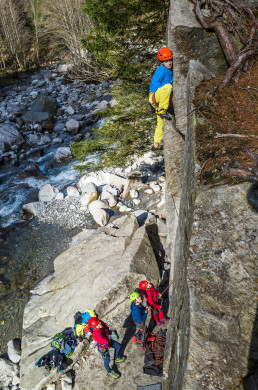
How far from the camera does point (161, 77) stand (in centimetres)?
686

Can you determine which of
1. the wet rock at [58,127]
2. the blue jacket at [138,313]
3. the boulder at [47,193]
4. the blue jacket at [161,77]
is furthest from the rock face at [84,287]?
the wet rock at [58,127]

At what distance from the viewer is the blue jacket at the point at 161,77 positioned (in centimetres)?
683

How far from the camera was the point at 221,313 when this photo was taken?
2855 millimetres

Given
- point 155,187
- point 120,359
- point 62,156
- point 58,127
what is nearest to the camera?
point 120,359

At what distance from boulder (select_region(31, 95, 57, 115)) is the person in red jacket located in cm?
2002

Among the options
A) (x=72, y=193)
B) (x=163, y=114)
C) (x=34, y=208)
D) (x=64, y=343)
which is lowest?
(x=34, y=208)

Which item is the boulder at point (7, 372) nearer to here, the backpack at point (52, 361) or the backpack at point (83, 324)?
the backpack at point (52, 361)

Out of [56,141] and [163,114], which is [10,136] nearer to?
[56,141]

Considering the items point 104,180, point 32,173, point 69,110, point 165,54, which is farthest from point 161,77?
point 69,110

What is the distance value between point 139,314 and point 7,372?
3.82 metres

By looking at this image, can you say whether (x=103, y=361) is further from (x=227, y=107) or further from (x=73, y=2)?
(x=73, y=2)

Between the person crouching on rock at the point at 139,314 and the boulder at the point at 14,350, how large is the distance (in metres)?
3.28

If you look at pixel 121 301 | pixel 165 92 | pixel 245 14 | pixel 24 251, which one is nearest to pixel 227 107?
pixel 165 92

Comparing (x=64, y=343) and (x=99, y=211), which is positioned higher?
(x=64, y=343)
